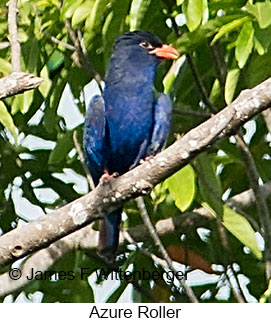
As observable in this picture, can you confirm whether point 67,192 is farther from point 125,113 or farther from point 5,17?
point 5,17

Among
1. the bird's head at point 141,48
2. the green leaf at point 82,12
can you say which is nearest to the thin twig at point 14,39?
the green leaf at point 82,12

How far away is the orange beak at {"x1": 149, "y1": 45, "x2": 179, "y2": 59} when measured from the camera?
16.5 ft

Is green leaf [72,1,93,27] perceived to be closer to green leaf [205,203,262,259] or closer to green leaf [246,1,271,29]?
green leaf [246,1,271,29]

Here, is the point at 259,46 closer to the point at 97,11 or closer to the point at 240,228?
the point at 97,11

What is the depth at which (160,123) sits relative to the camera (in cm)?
529

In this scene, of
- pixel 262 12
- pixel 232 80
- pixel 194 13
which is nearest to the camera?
pixel 262 12

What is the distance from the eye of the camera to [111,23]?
4.80 metres

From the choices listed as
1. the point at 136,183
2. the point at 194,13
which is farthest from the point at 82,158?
the point at 136,183

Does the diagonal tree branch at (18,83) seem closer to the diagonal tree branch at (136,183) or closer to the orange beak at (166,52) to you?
the diagonal tree branch at (136,183)

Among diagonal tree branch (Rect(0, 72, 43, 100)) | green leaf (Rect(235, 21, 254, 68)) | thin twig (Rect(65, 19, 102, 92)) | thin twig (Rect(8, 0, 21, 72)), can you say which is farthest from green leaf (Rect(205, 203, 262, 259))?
diagonal tree branch (Rect(0, 72, 43, 100))

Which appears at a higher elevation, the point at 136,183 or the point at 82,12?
the point at 82,12

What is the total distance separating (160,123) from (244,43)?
109cm

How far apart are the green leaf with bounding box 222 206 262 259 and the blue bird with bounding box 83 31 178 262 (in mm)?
535

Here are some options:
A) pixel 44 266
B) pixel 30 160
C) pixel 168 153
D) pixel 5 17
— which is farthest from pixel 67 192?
pixel 168 153
